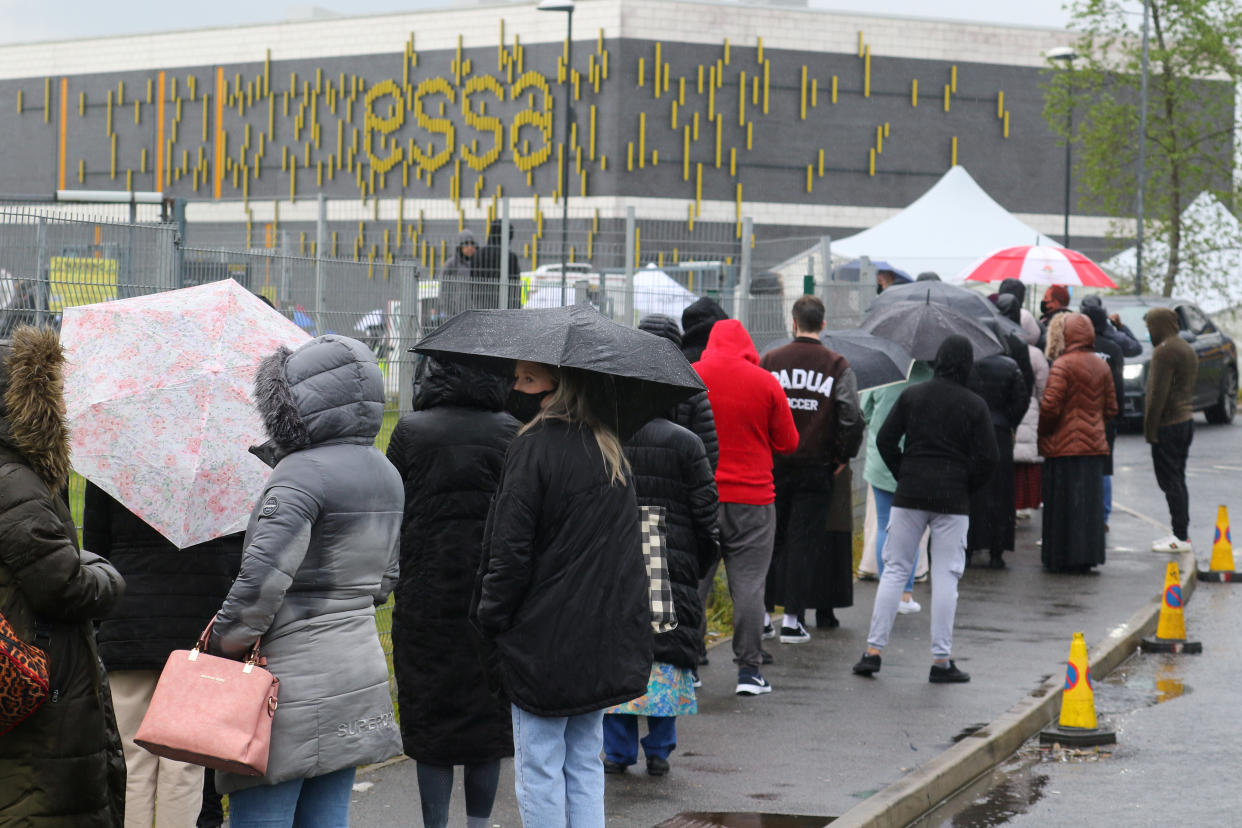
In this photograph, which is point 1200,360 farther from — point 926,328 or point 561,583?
point 561,583

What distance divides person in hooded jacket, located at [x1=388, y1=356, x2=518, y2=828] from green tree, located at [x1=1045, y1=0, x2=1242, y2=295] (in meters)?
30.6

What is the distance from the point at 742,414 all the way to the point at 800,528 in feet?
5.25

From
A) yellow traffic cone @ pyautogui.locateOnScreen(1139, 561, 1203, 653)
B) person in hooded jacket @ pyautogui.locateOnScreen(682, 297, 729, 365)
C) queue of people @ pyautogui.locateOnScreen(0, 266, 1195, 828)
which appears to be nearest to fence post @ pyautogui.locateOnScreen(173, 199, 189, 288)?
queue of people @ pyautogui.locateOnScreen(0, 266, 1195, 828)

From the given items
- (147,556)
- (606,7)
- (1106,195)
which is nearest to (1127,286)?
(1106,195)

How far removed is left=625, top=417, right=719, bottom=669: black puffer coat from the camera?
6.64 meters

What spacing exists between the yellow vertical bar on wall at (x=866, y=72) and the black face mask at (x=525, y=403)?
5076 cm

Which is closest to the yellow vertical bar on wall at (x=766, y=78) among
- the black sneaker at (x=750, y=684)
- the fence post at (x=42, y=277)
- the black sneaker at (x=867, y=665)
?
the black sneaker at (x=867, y=665)

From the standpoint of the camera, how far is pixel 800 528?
973 centimetres

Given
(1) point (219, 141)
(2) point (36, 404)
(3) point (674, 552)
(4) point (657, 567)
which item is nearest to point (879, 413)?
(3) point (674, 552)

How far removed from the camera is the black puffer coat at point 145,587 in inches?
205

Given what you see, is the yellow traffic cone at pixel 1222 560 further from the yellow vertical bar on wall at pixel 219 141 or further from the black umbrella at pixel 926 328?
the yellow vertical bar on wall at pixel 219 141

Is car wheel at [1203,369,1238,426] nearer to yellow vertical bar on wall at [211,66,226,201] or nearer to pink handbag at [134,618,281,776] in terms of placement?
pink handbag at [134,618,281,776]

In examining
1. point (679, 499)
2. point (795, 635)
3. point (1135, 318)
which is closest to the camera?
point (679, 499)

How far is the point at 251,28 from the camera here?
2312 inches
